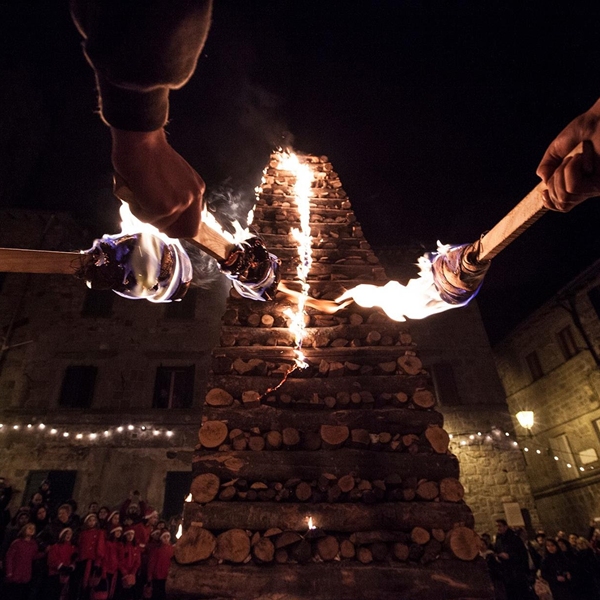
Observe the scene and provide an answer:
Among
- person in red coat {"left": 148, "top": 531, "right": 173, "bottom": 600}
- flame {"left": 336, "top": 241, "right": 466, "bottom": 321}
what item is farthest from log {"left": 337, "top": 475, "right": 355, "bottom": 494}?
person in red coat {"left": 148, "top": 531, "right": 173, "bottom": 600}

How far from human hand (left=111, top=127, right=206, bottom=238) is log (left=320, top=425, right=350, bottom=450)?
2.54m

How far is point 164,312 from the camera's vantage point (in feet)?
56.2

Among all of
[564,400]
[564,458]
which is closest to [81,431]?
[564,458]

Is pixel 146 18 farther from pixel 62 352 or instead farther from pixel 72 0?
pixel 62 352

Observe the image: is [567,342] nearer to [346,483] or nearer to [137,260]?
[346,483]

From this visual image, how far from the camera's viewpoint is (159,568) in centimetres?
752

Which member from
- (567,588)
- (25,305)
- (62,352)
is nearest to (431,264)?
(567,588)

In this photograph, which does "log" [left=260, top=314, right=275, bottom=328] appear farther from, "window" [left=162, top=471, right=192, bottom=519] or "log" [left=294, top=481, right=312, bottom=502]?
"window" [left=162, top=471, right=192, bottom=519]

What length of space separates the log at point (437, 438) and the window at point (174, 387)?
43.2ft

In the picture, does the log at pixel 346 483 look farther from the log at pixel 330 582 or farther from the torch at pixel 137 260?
the torch at pixel 137 260

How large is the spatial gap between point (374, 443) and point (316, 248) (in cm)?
291

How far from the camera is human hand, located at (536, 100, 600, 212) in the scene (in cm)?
185

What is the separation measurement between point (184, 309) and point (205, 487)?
14.7 metres

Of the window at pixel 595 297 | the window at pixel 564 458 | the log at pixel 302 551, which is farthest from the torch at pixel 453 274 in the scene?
the window at pixel 564 458
